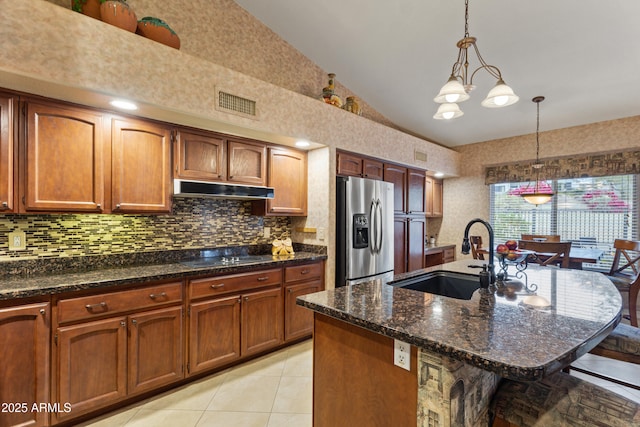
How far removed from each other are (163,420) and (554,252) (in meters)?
4.05

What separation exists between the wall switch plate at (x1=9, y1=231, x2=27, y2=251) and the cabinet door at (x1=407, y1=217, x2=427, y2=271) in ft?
13.6

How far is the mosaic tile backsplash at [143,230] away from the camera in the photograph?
2.20 meters

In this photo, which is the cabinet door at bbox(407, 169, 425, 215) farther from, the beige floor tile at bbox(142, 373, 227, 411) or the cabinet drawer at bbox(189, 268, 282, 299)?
the beige floor tile at bbox(142, 373, 227, 411)

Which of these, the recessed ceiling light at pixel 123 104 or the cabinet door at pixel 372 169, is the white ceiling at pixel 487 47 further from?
the recessed ceiling light at pixel 123 104

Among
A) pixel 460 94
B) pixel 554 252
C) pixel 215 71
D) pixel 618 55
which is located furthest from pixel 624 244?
pixel 215 71

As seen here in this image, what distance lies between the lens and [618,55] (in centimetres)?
294

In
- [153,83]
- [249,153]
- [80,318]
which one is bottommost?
[80,318]

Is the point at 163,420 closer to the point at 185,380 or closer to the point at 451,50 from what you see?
the point at 185,380

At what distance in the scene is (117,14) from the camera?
2051 millimetres

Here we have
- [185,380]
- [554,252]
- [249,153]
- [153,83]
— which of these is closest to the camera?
[153,83]

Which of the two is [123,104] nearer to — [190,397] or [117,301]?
[117,301]

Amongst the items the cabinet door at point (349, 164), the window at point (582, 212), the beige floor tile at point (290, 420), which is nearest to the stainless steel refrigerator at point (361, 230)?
the cabinet door at point (349, 164)

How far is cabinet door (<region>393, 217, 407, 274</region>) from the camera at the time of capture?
14.1 ft

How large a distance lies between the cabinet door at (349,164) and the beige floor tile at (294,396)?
7.04 feet
